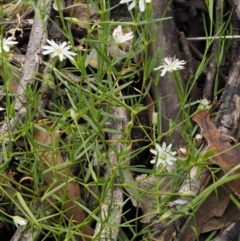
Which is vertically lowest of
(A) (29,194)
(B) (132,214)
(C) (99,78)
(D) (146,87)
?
(B) (132,214)

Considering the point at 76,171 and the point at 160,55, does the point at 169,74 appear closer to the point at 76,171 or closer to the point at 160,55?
the point at 160,55

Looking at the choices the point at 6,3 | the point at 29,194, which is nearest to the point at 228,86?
the point at 29,194

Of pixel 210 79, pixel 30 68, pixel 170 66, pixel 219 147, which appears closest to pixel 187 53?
pixel 210 79

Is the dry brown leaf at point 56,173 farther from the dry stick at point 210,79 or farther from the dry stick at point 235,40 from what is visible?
the dry stick at point 235,40

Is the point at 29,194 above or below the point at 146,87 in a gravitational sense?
below

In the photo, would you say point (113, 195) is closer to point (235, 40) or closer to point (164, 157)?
point (164, 157)

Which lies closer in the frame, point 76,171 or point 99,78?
point 99,78

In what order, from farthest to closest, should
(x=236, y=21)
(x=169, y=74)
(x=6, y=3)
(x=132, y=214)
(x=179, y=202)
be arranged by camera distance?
(x=6, y=3)
(x=236, y=21)
(x=169, y=74)
(x=132, y=214)
(x=179, y=202)

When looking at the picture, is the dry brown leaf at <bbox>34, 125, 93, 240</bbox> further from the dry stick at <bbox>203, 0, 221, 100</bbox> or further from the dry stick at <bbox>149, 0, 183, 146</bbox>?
the dry stick at <bbox>203, 0, 221, 100</bbox>
